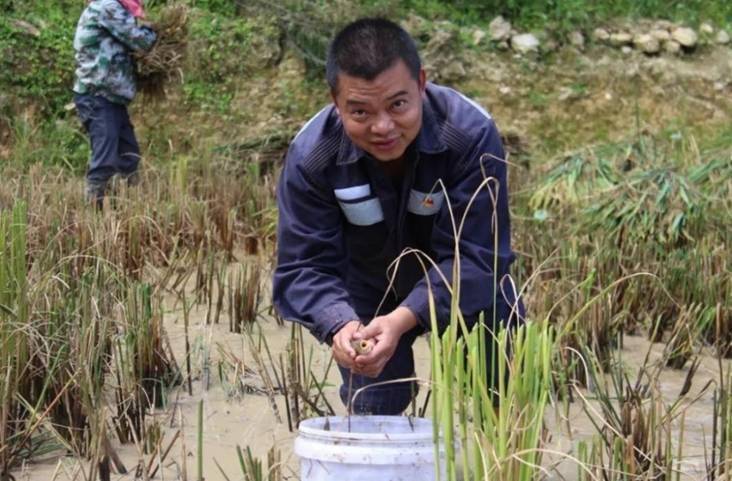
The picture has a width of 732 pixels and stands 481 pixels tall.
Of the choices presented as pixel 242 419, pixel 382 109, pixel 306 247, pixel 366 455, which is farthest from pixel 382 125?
pixel 242 419

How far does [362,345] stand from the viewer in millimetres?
2809

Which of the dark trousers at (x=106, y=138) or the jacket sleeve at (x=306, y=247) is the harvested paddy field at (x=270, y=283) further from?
the jacket sleeve at (x=306, y=247)

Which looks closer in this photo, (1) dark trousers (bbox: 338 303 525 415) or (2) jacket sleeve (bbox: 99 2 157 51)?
(1) dark trousers (bbox: 338 303 525 415)

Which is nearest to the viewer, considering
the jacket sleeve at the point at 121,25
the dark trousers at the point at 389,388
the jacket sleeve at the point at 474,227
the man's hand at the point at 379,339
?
the man's hand at the point at 379,339

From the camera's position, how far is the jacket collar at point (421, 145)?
10.2 ft

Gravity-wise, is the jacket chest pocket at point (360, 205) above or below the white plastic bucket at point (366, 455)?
above

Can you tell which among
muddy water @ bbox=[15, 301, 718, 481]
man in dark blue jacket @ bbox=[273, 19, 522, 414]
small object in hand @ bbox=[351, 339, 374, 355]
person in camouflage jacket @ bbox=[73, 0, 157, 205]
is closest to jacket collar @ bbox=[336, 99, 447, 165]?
man in dark blue jacket @ bbox=[273, 19, 522, 414]

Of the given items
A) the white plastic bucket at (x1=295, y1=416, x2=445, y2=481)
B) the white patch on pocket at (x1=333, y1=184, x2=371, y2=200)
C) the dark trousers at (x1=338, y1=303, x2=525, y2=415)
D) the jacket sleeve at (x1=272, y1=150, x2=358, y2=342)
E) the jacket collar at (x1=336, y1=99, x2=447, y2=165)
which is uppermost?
the jacket collar at (x1=336, y1=99, x2=447, y2=165)

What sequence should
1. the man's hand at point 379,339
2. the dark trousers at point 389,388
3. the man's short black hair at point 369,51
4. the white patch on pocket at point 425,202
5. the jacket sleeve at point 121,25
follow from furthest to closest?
the jacket sleeve at point 121,25, the dark trousers at point 389,388, the white patch on pocket at point 425,202, the man's short black hair at point 369,51, the man's hand at point 379,339

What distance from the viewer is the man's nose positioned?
290 cm

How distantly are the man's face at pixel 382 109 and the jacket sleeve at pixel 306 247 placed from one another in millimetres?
262

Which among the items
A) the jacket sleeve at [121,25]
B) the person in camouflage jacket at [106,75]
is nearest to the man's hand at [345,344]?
the person in camouflage jacket at [106,75]

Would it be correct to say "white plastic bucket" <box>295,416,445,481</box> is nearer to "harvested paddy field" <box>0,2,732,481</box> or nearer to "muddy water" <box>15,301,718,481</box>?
"harvested paddy field" <box>0,2,732,481</box>

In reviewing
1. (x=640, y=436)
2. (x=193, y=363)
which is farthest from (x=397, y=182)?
(x=193, y=363)
